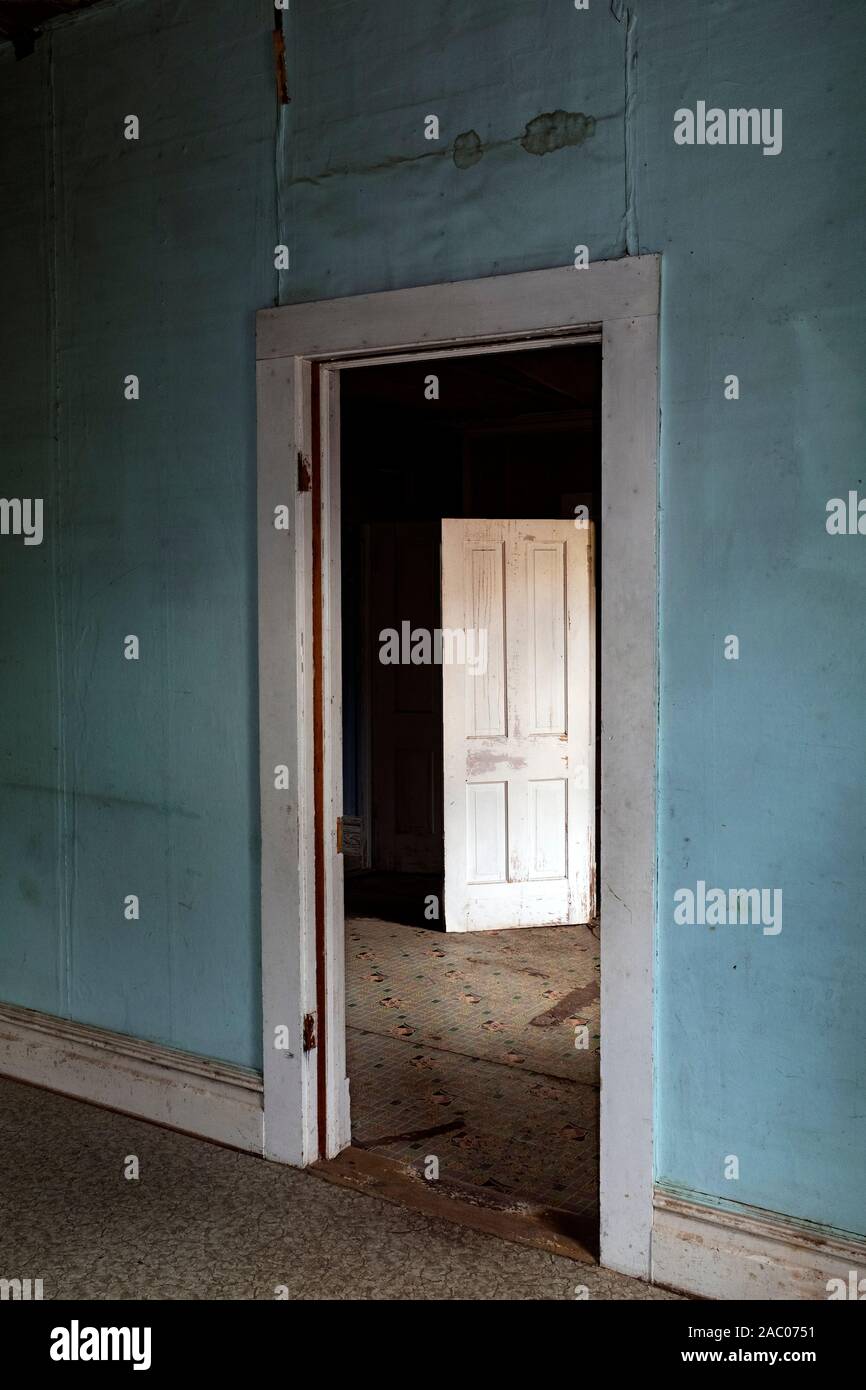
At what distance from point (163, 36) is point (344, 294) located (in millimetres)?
1153

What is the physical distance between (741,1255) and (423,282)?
102 inches

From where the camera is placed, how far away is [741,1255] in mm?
2625

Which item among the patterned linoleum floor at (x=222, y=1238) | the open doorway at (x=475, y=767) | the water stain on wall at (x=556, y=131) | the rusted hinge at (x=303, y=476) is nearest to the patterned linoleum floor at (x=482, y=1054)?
the open doorway at (x=475, y=767)

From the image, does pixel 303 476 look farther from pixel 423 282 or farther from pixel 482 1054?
pixel 482 1054

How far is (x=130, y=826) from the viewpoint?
3.77 metres

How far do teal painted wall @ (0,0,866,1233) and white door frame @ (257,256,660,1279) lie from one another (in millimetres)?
63

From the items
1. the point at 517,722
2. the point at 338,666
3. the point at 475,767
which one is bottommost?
the point at 475,767

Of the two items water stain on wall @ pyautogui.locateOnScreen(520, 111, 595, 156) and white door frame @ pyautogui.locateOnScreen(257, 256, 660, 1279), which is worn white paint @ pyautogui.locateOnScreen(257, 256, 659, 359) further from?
water stain on wall @ pyautogui.locateOnScreen(520, 111, 595, 156)

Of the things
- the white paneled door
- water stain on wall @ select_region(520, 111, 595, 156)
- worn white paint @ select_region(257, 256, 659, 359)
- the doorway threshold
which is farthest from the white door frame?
the white paneled door

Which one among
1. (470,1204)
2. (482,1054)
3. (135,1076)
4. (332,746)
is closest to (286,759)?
(332,746)

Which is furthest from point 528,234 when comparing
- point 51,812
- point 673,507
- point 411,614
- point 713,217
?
point 411,614
